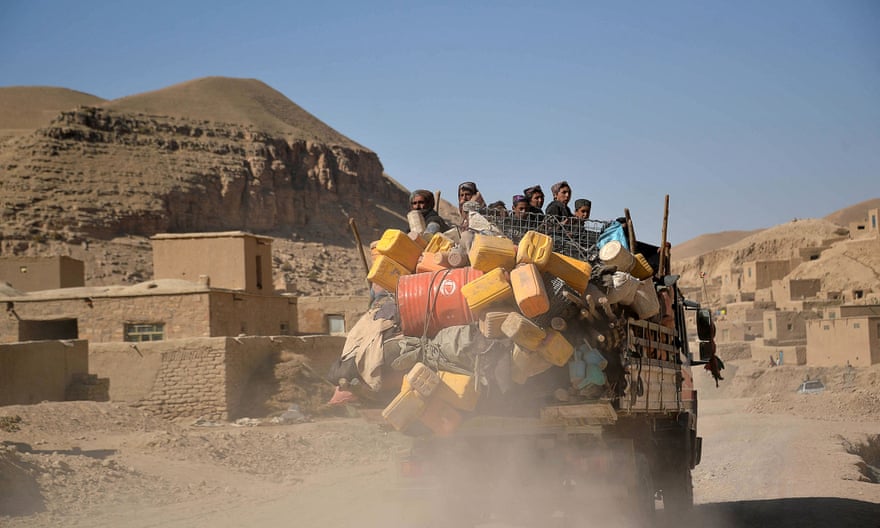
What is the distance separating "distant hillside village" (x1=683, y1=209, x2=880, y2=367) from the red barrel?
16700 millimetres

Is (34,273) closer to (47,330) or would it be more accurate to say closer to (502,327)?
(47,330)

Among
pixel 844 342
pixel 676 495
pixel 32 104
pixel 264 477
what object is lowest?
pixel 264 477

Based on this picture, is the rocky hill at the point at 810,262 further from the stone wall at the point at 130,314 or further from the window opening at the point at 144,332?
the window opening at the point at 144,332

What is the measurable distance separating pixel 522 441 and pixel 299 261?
92.7 meters

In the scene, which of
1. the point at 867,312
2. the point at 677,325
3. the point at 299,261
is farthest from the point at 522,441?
the point at 299,261

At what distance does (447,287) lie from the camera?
6.79 m

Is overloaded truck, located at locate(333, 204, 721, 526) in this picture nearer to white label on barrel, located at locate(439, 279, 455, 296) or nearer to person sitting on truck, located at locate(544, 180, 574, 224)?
white label on barrel, located at locate(439, 279, 455, 296)

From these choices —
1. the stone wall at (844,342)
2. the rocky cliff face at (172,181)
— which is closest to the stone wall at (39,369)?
the stone wall at (844,342)

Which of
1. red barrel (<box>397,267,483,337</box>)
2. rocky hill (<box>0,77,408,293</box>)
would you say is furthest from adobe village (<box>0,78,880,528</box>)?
rocky hill (<box>0,77,408,293</box>)

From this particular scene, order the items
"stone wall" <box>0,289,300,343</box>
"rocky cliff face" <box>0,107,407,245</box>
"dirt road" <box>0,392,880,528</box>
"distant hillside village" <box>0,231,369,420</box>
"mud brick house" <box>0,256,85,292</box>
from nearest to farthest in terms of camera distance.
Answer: "dirt road" <box>0,392,880,528</box> < "distant hillside village" <box>0,231,369,420</box> < "stone wall" <box>0,289,300,343</box> < "mud brick house" <box>0,256,85,292</box> < "rocky cliff face" <box>0,107,407,245</box>

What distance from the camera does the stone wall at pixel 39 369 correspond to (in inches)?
674

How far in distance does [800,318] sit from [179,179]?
82194mm

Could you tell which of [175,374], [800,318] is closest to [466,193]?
[175,374]

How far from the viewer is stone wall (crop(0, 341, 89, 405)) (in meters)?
17.1
